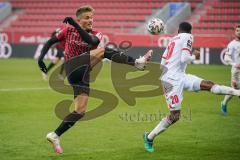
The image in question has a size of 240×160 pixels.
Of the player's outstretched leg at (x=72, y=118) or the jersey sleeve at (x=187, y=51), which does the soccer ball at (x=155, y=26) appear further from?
the player's outstretched leg at (x=72, y=118)

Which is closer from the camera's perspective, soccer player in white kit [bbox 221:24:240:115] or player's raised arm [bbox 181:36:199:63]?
player's raised arm [bbox 181:36:199:63]

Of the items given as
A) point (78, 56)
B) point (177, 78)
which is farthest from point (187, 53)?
point (78, 56)

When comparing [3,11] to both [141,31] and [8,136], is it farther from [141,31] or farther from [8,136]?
[8,136]

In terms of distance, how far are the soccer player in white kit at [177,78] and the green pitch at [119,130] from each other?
22.2 inches

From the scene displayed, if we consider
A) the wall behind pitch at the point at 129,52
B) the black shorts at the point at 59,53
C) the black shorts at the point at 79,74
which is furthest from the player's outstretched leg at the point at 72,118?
the wall behind pitch at the point at 129,52

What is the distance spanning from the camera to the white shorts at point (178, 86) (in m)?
9.47

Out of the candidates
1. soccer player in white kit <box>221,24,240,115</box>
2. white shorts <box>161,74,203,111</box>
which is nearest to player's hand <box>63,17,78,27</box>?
white shorts <box>161,74,203,111</box>

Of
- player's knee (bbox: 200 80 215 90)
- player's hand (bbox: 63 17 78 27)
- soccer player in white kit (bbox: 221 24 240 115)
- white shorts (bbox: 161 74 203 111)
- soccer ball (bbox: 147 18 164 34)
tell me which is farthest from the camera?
soccer player in white kit (bbox: 221 24 240 115)

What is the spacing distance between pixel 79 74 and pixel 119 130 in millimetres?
2770

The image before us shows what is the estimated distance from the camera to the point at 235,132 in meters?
11.5

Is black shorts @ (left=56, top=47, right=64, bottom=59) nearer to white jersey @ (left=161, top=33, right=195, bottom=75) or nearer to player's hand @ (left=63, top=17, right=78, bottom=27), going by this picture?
white jersey @ (left=161, top=33, right=195, bottom=75)

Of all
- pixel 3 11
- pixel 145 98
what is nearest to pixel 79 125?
pixel 145 98

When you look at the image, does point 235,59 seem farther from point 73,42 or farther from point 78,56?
point 73,42

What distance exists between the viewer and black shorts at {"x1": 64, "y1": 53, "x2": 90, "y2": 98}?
9.40 metres
